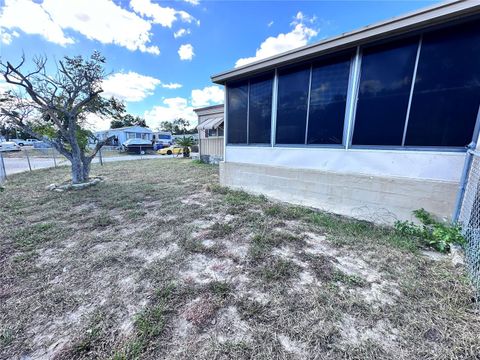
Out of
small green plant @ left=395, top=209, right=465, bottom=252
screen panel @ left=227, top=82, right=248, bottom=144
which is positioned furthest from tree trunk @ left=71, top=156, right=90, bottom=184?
small green plant @ left=395, top=209, right=465, bottom=252

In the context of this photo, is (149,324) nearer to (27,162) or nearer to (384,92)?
(384,92)

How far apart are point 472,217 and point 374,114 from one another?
6.24ft

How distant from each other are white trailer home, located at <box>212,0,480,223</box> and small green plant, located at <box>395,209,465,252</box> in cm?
15

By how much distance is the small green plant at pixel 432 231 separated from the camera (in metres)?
2.66

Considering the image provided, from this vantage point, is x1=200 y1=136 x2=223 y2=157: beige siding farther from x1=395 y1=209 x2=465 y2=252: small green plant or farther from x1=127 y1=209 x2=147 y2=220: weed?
x1=395 y1=209 x2=465 y2=252: small green plant

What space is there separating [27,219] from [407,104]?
688 cm

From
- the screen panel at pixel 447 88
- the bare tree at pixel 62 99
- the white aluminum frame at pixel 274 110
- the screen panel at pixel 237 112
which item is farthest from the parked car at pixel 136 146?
the screen panel at pixel 447 88

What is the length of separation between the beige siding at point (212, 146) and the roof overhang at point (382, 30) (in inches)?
262

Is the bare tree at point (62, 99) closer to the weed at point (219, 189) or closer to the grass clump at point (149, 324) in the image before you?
the weed at point (219, 189)

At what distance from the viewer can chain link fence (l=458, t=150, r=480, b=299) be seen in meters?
2.13

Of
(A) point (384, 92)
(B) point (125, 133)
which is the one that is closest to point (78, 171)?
(A) point (384, 92)

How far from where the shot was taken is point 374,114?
3398 mm

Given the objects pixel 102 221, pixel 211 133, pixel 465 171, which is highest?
pixel 211 133

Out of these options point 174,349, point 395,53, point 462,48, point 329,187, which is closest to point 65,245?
point 174,349
